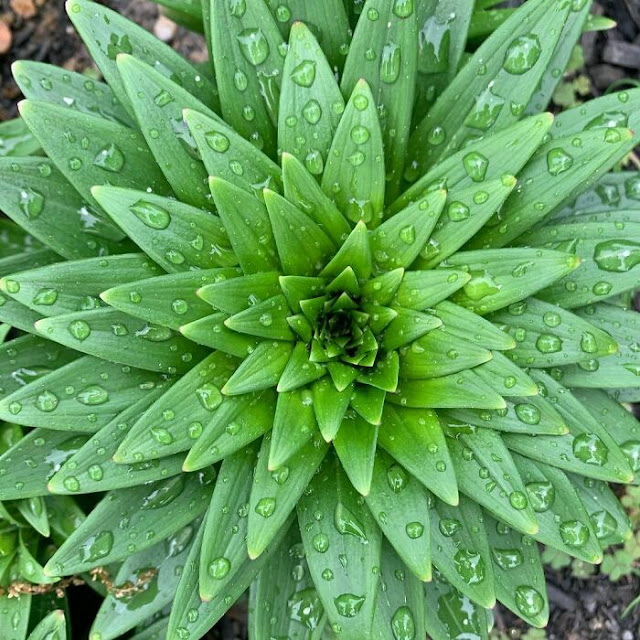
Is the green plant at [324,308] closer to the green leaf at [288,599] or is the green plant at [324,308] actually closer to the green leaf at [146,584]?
the green leaf at [288,599]

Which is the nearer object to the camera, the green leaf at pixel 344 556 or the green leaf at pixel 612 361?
the green leaf at pixel 344 556

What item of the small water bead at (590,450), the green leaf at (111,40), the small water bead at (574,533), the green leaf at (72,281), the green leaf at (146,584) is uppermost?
the green leaf at (111,40)

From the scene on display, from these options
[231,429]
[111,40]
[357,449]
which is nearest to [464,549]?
[357,449]

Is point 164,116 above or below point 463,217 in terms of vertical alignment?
above

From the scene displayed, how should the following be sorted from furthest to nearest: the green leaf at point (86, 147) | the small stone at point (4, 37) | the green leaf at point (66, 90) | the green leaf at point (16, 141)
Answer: the small stone at point (4, 37) < the green leaf at point (16, 141) < the green leaf at point (66, 90) < the green leaf at point (86, 147)

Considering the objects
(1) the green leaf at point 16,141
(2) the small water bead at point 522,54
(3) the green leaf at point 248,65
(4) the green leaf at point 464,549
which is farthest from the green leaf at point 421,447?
(1) the green leaf at point 16,141

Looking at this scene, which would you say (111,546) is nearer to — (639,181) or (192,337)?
(192,337)

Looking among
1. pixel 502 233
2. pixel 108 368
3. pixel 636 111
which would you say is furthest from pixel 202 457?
pixel 636 111

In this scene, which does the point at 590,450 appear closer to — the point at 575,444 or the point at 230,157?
the point at 575,444
